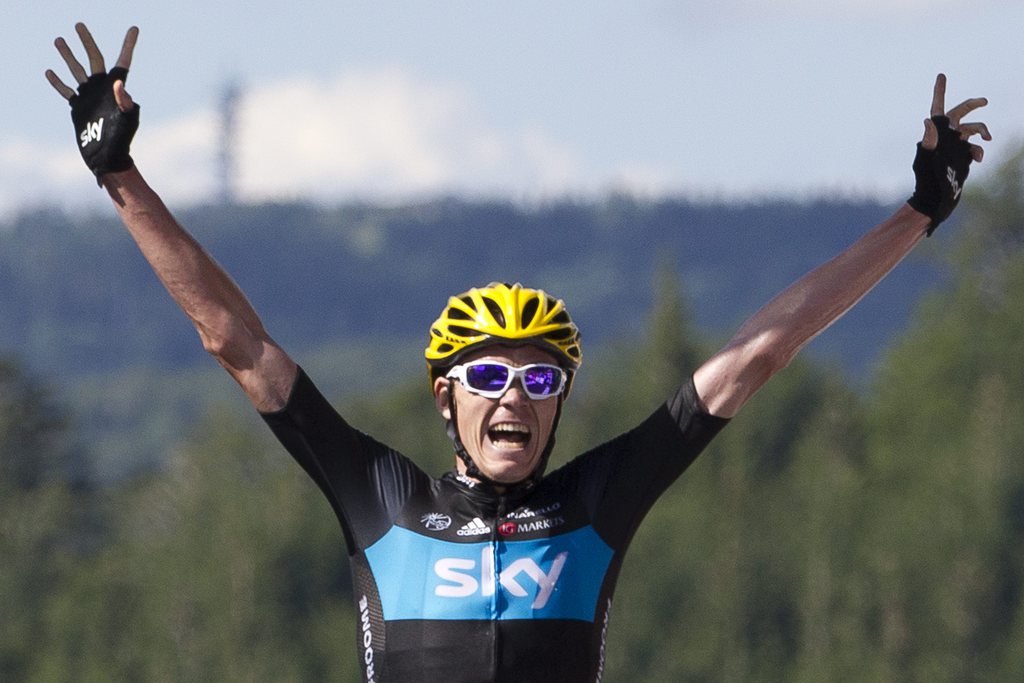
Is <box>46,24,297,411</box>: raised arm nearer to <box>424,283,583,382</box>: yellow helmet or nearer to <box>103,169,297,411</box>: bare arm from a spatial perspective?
<box>103,169,297,411</box>: bare arm

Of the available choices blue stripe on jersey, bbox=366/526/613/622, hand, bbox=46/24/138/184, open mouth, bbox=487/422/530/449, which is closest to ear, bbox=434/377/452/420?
open mouth, bbox=487/422/530/449

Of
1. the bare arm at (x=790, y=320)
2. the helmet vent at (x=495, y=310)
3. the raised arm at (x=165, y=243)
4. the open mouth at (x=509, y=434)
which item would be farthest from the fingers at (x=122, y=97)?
the bare arm at (x=790, y=320)

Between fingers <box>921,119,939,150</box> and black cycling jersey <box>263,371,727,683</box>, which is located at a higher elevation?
fingers <box>921,119,939,150</box>

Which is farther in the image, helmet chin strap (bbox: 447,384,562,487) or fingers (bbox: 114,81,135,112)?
helmet chin strap (bbox: 447,384,562,487)

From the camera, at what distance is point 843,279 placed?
29.9ft

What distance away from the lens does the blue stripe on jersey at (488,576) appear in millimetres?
8680

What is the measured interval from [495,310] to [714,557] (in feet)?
244

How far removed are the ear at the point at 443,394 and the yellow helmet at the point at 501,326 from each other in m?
0.03

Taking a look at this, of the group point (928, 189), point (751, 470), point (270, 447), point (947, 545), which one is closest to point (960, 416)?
point (751, 470)

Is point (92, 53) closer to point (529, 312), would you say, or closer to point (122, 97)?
point (122, 97)

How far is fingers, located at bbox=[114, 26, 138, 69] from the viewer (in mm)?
8695

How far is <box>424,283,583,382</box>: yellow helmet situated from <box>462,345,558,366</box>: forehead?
1.1 inches

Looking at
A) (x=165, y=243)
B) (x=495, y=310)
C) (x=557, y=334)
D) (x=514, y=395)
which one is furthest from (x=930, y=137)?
(x=165, y=243)

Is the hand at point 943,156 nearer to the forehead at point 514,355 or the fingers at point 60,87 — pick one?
the forehead at point 514,355
